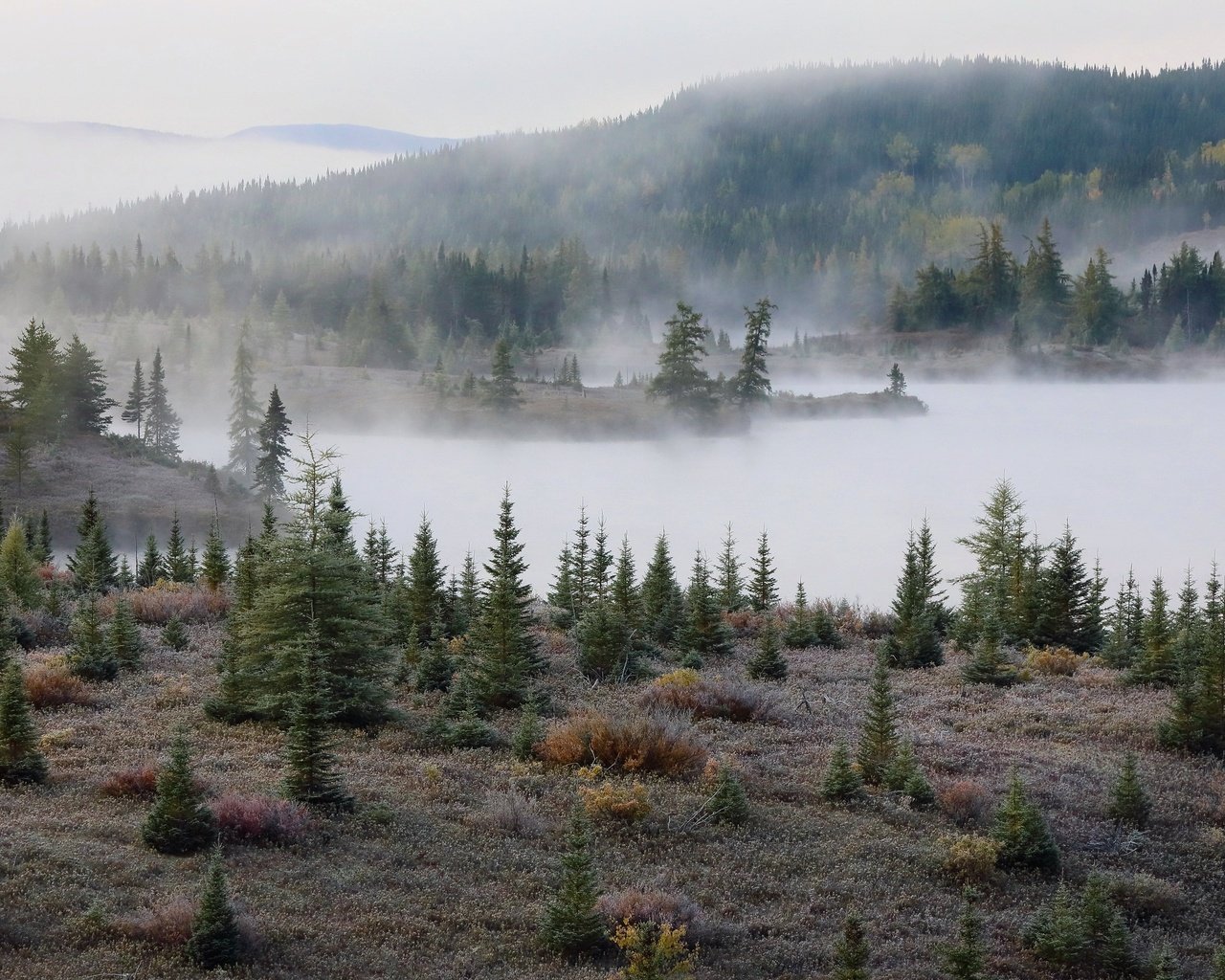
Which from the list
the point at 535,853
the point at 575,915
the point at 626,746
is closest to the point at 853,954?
the point at 575,915

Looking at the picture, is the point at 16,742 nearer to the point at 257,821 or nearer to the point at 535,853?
the point at 257,821

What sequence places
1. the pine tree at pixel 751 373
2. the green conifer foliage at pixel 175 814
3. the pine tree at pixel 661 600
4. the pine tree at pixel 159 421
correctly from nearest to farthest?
the green conifer foliage at pixel 175 814
the pine tree at pixel 661 600
the pine tree at pixel 159 421
the pine tree at pixel 751 373

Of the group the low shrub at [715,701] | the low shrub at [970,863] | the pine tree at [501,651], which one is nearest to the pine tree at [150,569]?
the pine tree at [501,651]

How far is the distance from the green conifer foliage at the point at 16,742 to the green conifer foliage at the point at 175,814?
284 centimetres

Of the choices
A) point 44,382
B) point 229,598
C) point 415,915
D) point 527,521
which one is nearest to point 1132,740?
point 415,915

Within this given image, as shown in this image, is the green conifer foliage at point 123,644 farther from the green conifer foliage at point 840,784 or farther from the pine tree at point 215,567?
the green conifer foliage at point 840,784

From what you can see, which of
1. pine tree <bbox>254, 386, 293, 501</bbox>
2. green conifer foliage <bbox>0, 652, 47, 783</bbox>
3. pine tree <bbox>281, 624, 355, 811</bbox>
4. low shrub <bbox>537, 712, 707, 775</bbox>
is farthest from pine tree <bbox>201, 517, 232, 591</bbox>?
pine tree <bbox>254, 386, 293, 501</bbox>

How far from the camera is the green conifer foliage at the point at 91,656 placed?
67.7 ft

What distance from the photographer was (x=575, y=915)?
430 inches

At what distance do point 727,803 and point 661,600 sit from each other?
17.1 m

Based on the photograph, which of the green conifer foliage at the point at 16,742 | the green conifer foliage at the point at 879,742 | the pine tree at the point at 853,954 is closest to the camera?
the pine tree at the point at 853,954

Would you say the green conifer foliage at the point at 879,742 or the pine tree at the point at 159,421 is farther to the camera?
the pine tree at the point at 159,421

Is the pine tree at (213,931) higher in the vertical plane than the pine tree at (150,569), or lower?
higher

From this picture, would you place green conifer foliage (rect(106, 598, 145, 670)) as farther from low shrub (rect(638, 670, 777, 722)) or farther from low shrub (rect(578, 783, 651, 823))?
low shrub (rect(578, 783, 651, 823))
